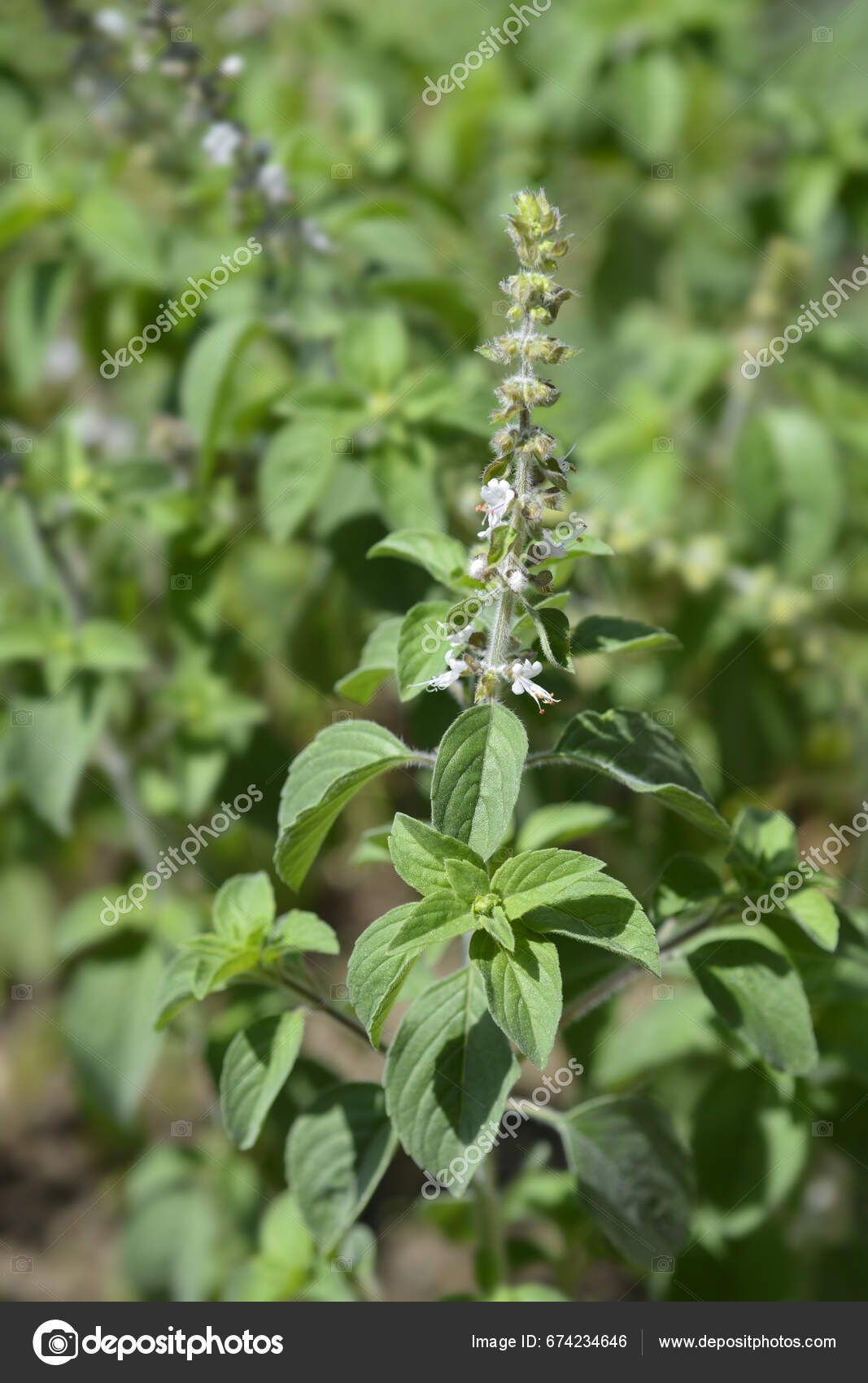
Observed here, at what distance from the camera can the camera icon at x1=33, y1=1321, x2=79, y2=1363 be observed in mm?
3062

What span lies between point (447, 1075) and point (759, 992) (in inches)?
28.6

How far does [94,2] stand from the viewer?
197 inches

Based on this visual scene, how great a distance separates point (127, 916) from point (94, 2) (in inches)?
152

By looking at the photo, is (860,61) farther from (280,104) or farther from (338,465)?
(338,465)

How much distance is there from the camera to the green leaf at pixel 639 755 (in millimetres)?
2369

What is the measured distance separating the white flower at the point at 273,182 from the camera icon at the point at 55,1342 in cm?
329

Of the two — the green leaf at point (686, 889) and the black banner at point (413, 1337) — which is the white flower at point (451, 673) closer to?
the green leaf at point (686, 889)

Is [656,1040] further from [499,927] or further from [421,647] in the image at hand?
[421,647]

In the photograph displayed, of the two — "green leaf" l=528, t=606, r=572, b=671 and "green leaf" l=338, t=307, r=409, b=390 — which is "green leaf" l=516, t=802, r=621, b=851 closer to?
"green leaf" l=528, t=606, r=572, b=671

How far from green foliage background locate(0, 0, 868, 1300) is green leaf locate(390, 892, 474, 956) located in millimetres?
599

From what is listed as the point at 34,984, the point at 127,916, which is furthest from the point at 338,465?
the point at 34,984

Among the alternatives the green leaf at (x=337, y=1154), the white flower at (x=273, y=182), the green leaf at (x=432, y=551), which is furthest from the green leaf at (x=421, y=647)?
the white flower at (x=273, y=182)

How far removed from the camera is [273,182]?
3.61 m

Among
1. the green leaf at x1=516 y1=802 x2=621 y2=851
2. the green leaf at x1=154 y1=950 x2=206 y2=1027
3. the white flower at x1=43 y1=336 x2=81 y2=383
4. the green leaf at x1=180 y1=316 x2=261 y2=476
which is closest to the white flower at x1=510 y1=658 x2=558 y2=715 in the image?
the green leaf at x1=516 y1=802 x2=621 y2=851
